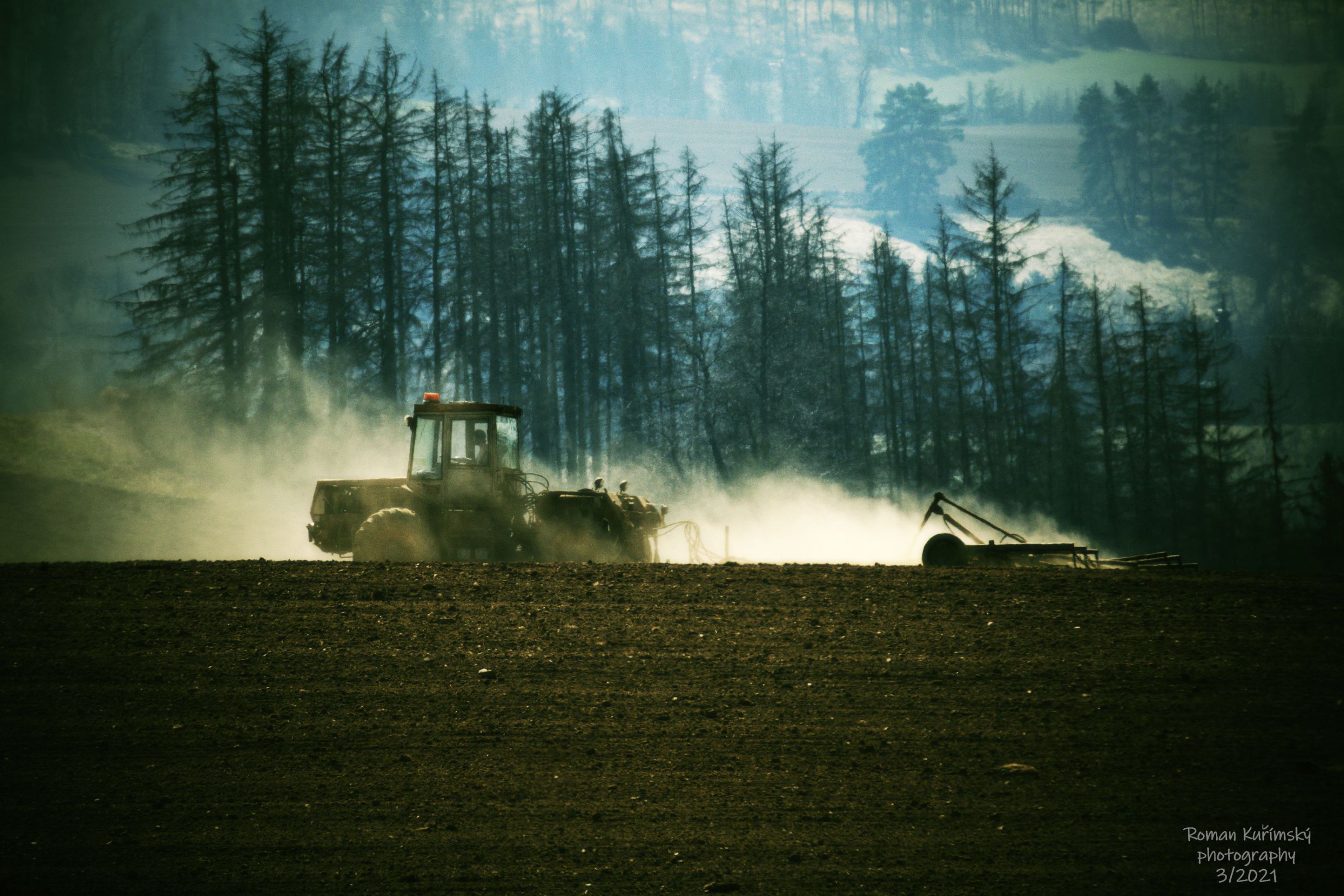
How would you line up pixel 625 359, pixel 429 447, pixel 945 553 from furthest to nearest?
1. pixel 625 359
2. pixel 429 447
3. pixel 945 553

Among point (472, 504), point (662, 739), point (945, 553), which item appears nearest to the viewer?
point (662, 739)

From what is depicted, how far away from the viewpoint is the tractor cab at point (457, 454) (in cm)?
1501

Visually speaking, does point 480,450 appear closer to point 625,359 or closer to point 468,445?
point 468,445

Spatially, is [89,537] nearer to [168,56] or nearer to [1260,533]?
[1260,533]

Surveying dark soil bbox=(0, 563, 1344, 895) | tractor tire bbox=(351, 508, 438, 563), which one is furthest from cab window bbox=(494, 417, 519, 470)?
dark soil bbox=(0, 563, 1344, 895)

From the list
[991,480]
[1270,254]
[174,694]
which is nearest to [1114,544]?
[991,480]

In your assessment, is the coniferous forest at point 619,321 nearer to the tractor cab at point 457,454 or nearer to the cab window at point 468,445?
the tractor cab at point 457,454

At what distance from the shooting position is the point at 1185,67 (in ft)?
418

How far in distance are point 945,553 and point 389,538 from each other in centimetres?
869

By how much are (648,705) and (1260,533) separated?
4330 centimetres

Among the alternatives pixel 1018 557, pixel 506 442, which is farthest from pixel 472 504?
pixel 1018 557

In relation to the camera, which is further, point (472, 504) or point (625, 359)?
point (625, 359)

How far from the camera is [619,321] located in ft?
133

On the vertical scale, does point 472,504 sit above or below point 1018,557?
above
